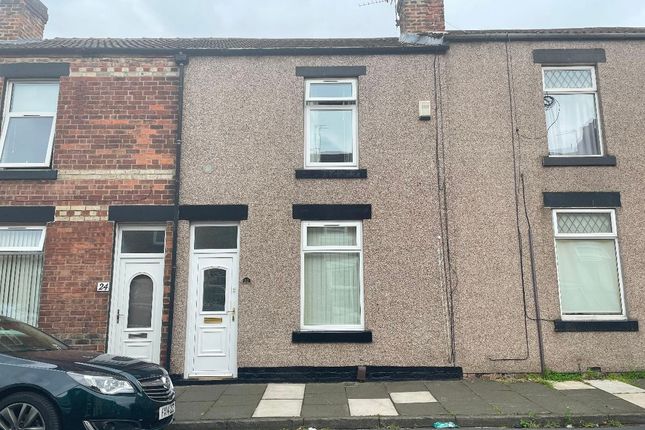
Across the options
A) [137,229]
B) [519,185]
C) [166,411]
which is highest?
[519,185]

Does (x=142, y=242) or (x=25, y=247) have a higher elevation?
(x=142, y=242)

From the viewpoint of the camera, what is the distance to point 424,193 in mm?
8094

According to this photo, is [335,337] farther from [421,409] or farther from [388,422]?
[388,422]

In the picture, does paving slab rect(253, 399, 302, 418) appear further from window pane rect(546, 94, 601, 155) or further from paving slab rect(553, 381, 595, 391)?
window pane rect(546, 94, 601, 155)

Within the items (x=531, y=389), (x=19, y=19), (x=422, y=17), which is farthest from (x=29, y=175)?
(x=531, y=389)

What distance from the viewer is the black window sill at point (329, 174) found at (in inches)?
320

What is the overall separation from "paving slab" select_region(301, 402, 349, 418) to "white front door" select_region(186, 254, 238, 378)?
2.05 m

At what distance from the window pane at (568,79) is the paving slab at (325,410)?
663 cm

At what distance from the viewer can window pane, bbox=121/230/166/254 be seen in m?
8.12

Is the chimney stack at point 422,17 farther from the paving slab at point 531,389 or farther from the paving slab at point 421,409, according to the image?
the paving slab at point 421,409

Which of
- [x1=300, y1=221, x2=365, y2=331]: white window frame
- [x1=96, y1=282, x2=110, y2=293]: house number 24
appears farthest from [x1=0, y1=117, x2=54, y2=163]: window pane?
[x1=300, y1=221, x2=365, y2=331]: white window frame

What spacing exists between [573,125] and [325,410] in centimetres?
659

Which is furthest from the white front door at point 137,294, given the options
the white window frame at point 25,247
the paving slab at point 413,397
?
the paving slab at point 413,397

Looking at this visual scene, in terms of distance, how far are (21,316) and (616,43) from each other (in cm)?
1132
